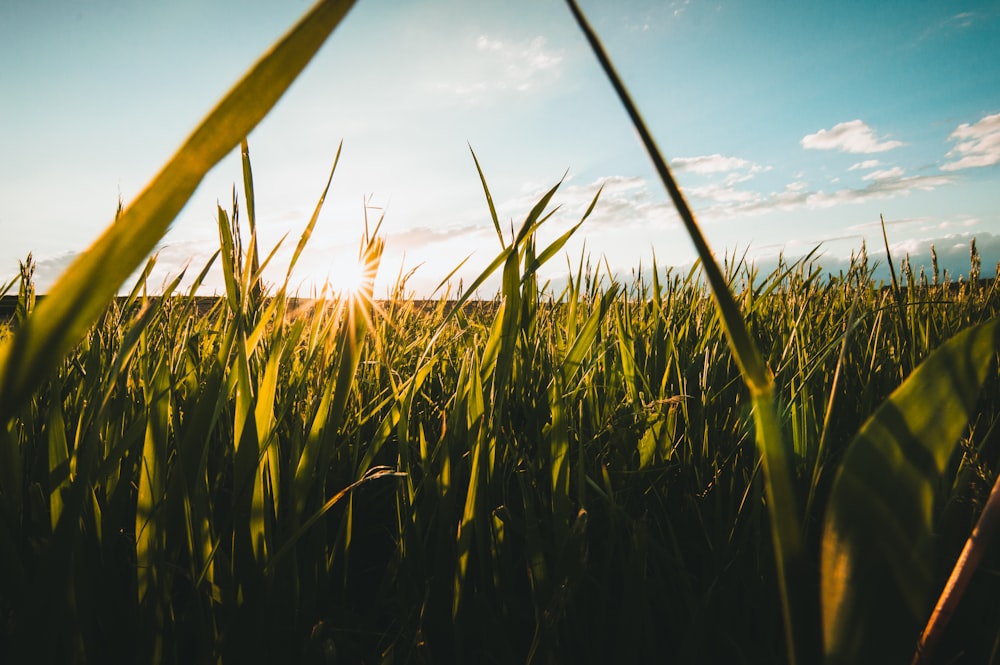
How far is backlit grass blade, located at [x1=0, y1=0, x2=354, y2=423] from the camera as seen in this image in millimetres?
175

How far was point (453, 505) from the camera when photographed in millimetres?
769

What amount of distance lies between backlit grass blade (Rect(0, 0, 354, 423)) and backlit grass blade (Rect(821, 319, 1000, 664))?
0.28m

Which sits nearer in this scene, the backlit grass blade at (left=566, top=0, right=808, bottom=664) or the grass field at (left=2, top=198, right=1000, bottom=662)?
the backlit grass blade at (left=566, top=0, right=808, bottom=664)

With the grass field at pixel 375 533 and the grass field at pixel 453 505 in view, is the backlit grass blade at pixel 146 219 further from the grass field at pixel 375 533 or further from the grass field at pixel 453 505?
the grass field at pixel 375 533

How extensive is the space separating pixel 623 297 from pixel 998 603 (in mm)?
1406

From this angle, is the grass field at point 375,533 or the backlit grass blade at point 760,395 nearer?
the backlit grass blade at point 760,395

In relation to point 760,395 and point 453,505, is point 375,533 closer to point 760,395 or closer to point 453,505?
point 453,505

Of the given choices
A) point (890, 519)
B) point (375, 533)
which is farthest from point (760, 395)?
point (375, 533)

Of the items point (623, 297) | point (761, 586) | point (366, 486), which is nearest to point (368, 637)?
point (366, 486)

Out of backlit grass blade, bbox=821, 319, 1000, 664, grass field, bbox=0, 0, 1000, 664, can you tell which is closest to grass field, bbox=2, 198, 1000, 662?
grass field, bbox=0, 0, 1000, 664

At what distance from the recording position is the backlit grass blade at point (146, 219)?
0.57 ft

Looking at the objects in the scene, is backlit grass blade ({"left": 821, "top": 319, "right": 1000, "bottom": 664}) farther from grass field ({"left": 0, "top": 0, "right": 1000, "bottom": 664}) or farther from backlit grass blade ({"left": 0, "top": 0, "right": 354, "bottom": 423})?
backlit grass blade ({"left": 0, "top": 0, "right": 354, "bottom": 423})

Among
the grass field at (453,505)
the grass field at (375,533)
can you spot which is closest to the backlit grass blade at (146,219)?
the grass field at (453,505)

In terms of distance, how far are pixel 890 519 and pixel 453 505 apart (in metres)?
0.60
